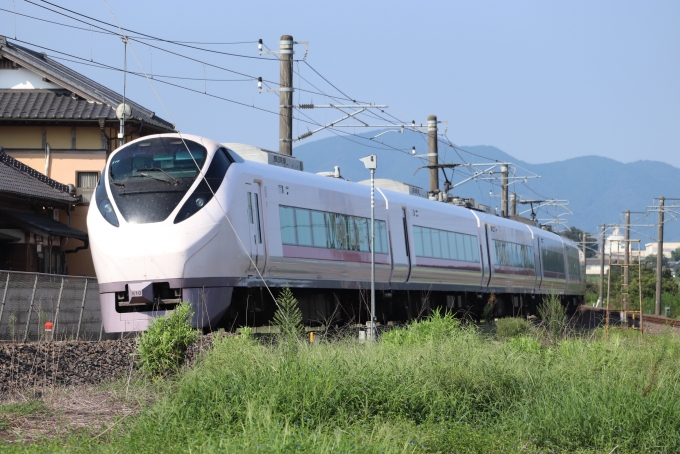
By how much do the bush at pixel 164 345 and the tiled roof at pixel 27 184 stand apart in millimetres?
15275

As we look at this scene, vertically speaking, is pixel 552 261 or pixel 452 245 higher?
pixel 452 245

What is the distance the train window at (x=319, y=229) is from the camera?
1745cm

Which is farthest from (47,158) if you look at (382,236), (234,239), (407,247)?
(234,239)

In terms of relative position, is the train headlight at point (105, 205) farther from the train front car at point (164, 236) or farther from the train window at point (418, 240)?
the train window at point (418, 240)

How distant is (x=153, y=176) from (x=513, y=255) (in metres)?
17.8

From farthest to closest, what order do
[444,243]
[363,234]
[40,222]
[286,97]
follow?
[40,222]
[444,243]
[286,97]
[363,234]

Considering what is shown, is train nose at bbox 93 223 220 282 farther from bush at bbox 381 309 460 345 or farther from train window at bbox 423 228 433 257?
train window at bbox 423 228 433 257

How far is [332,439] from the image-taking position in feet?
21.4

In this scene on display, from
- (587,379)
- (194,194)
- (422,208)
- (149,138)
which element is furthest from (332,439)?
(422,208)

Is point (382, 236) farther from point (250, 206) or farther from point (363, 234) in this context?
point (250, 206)

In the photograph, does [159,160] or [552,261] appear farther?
[552,261]

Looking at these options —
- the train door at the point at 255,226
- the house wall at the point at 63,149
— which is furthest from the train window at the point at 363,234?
the house wall at the point at 63,149

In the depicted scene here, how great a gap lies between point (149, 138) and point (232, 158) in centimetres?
125

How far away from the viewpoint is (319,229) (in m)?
17.6
